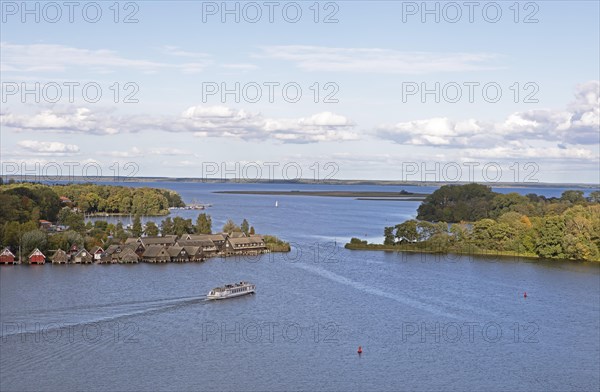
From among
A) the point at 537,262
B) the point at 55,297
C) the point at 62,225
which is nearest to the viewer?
the point at 55,297

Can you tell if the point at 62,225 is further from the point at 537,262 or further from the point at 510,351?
the point at 510,351

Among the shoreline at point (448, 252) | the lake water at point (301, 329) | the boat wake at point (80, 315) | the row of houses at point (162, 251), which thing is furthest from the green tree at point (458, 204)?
the boat wake at point (80, 315)

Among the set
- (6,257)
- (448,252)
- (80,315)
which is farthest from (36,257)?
(448,252)

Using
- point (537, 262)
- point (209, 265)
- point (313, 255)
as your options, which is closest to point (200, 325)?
point (209, 265)

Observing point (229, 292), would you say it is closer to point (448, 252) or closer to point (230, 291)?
point (230, 291)

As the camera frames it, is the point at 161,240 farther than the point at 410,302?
Yes

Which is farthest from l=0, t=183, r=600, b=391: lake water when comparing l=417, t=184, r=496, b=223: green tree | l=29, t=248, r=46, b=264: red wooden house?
l=417, t=184, r=496, b=223: green tree

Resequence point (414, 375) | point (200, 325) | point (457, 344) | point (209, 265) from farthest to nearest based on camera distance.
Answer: point (209, 265)
point (200, 325)
point (457, 344)
point (414, 375)
